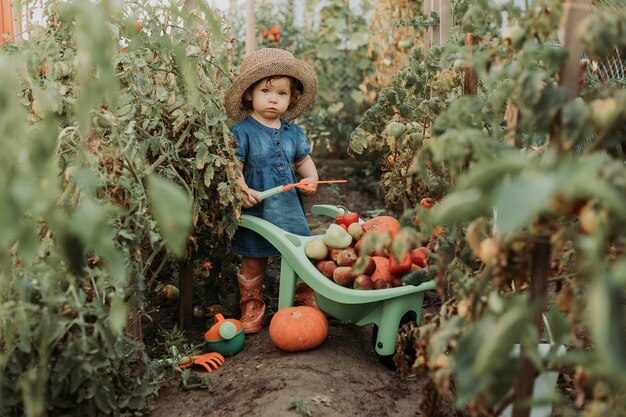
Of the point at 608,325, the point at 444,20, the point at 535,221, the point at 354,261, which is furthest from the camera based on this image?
the point at 444,20

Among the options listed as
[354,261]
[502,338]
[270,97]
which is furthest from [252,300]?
[502,338]

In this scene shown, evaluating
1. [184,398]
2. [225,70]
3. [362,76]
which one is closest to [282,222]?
[225,70]

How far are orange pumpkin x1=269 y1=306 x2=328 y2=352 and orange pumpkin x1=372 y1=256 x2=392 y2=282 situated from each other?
10.7 inches

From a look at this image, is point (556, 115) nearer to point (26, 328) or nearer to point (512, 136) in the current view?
point (512, 136)

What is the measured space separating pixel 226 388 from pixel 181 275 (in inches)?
29.2

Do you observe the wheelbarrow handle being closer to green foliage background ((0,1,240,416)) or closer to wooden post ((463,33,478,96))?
green foliage background ((0,1,240,416))

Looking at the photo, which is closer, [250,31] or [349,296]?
[349,296]

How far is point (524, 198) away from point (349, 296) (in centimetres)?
150

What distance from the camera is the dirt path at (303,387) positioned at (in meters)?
1.95

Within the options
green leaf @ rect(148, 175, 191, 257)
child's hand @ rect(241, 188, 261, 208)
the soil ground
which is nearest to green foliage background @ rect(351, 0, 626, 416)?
green leaf @ rect(148, 175, 191, 257)

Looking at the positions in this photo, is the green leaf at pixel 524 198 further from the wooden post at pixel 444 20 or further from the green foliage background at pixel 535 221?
the wooden post at pixel 444 20

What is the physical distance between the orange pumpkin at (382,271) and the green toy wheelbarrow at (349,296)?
0.31 feet

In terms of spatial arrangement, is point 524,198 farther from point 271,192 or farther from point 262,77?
point 262,77

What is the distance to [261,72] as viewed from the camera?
2.79 meters
